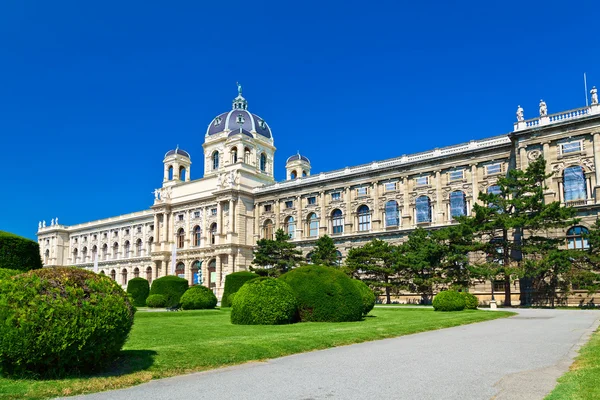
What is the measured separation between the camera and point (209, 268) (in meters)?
68.4

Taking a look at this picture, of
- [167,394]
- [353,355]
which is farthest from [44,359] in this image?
[353,355]

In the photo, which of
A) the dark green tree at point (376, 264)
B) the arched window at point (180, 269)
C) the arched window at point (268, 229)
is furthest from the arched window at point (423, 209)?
the arched window at point (180, 269)

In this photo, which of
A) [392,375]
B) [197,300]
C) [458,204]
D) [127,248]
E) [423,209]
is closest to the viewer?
[392,375]

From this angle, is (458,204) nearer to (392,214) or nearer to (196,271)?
(392,214)

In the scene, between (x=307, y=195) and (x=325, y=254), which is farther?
(x=307, y=195)

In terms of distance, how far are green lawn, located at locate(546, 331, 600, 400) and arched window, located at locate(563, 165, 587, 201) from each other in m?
32.3

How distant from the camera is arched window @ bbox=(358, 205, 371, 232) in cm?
5734

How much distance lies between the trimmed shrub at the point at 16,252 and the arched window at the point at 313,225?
43.9 meters

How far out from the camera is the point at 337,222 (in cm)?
6019

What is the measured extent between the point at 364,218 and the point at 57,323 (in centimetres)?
5011

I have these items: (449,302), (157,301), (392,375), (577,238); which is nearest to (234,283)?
(157,301)

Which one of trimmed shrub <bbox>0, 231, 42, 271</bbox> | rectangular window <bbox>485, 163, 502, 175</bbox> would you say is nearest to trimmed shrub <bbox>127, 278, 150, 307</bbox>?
trimmed shrub <bbox>0, 231, 42, 271</bbox>

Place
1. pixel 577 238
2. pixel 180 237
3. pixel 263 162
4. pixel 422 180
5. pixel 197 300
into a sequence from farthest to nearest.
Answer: pixel 263 162, pixel 180 237, pixel 422 180, pixel 577 238, pixel 197 300

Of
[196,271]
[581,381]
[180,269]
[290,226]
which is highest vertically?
[290,226]
